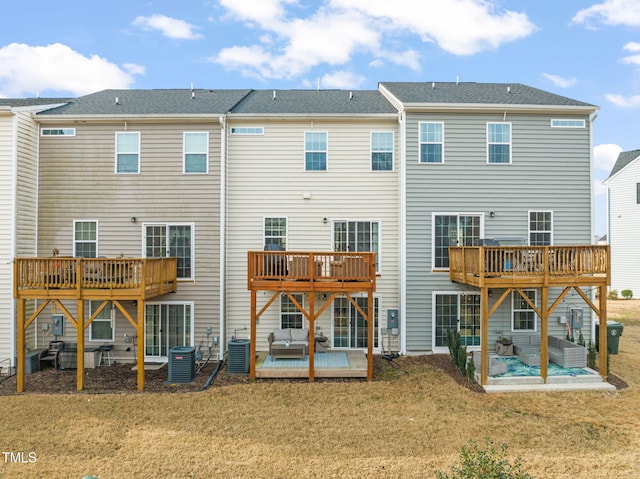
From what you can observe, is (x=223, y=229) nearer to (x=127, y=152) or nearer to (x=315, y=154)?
(x=315, y=154)

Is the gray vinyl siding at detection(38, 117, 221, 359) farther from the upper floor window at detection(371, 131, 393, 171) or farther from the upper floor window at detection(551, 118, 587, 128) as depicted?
the upper floor window at detection(551, 118, 587, 128)

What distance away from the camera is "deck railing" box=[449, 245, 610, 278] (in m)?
9.77

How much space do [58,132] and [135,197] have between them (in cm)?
323

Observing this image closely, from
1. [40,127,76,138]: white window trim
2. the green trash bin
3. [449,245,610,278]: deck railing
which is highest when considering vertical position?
[40,127,76,138]: white window trim

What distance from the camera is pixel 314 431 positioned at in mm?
7273

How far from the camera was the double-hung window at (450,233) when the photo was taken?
40.3ft

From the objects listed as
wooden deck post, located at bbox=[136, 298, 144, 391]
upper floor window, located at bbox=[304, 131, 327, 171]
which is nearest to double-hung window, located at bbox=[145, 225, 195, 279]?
wooden deck post, located at bbox=[136, 298, 144, 391]

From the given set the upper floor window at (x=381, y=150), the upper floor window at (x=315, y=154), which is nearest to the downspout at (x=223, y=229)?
the upper floor window at (x=315, y=154)

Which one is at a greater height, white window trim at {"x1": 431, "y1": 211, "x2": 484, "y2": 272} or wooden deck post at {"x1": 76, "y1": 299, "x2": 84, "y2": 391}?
white window trim at {"x1": 431, "y1": 211, "x2": 484, "y2": 272}

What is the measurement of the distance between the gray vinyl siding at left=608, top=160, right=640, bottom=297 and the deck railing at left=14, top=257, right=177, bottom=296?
28894mm

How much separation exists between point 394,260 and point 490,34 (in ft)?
47.4

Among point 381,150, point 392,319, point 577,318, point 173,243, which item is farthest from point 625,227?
point 173,243

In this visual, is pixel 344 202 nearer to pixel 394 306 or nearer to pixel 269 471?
pixel 394 306

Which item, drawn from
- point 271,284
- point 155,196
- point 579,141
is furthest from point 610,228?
point 155,196
